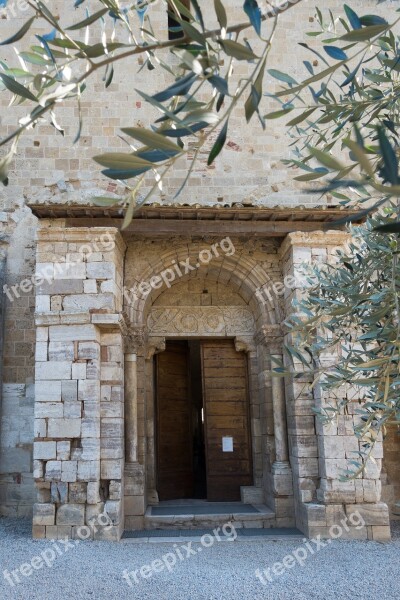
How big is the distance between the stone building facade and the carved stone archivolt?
0.02 metres

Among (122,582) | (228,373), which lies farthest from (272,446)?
(122,582)

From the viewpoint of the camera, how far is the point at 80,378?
260 inches

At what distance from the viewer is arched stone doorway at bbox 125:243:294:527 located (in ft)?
24.7

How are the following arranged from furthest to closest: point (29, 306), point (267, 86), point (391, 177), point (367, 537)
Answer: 1. point (267, 86)
2. point (29, 306)
3. point (367, 537)
4. point (391, 177)

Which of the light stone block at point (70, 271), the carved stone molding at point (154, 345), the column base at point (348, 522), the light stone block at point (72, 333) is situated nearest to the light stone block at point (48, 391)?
the light stone block at point (72, 333)

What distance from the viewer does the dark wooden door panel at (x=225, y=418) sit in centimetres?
827

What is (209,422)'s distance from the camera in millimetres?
8406

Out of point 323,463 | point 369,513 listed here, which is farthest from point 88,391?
point 369,513

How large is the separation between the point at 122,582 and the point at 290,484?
113 inches

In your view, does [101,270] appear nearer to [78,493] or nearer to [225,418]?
[78,493]

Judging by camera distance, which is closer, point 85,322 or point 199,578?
point 199,578

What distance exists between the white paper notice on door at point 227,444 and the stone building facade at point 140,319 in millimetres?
335

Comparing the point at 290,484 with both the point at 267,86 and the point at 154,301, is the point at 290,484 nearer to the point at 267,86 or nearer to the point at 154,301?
the point at 154,301

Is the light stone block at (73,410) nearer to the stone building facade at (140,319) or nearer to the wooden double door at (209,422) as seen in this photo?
the stone building facade at (140,319)
